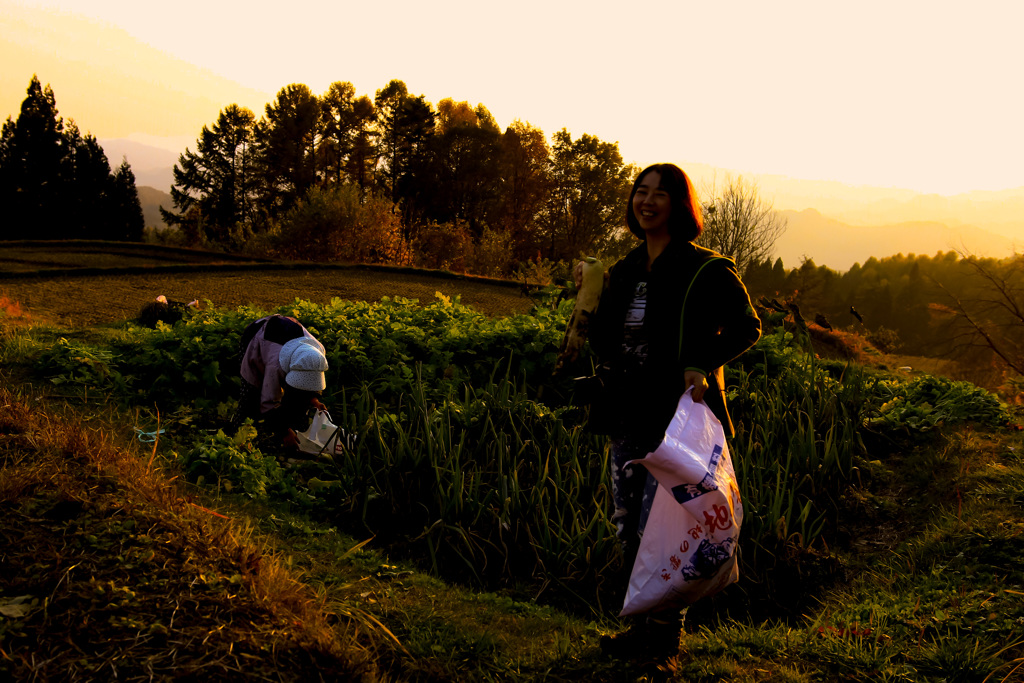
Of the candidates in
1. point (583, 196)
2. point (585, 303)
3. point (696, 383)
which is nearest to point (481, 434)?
point (585, 303)

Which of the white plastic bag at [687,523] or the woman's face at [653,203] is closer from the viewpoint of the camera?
the white plastic bag at [687,523]

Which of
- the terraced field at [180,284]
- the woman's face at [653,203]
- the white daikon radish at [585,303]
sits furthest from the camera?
the terraced field at [180,284]

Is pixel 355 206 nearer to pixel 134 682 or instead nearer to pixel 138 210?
pixel 138 210

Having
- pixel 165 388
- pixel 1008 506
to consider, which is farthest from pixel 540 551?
pixel 165 388

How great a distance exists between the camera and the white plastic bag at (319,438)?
460cm

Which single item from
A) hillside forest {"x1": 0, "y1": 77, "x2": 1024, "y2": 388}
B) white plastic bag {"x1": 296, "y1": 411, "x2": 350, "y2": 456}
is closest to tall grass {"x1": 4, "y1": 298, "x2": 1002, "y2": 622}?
white plastic bag {"x1": 296, "y1": 411, "x2": 350, "y2": 456}

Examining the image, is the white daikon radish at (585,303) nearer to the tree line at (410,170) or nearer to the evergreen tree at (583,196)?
the tree line at (410,170)

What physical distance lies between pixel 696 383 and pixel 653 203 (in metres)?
0.71

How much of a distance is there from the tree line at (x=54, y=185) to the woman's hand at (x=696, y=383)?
3804 centimetres

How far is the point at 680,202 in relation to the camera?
2639 millimetres

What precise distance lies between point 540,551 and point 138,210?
136ft

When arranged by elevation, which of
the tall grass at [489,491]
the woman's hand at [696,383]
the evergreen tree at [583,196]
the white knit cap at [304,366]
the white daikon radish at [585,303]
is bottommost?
the tall grass at [489,491]

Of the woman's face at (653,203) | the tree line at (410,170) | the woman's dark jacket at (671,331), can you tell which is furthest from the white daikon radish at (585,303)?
the tree line at (410,170)

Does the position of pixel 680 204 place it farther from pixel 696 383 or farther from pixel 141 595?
pixel 141 595
